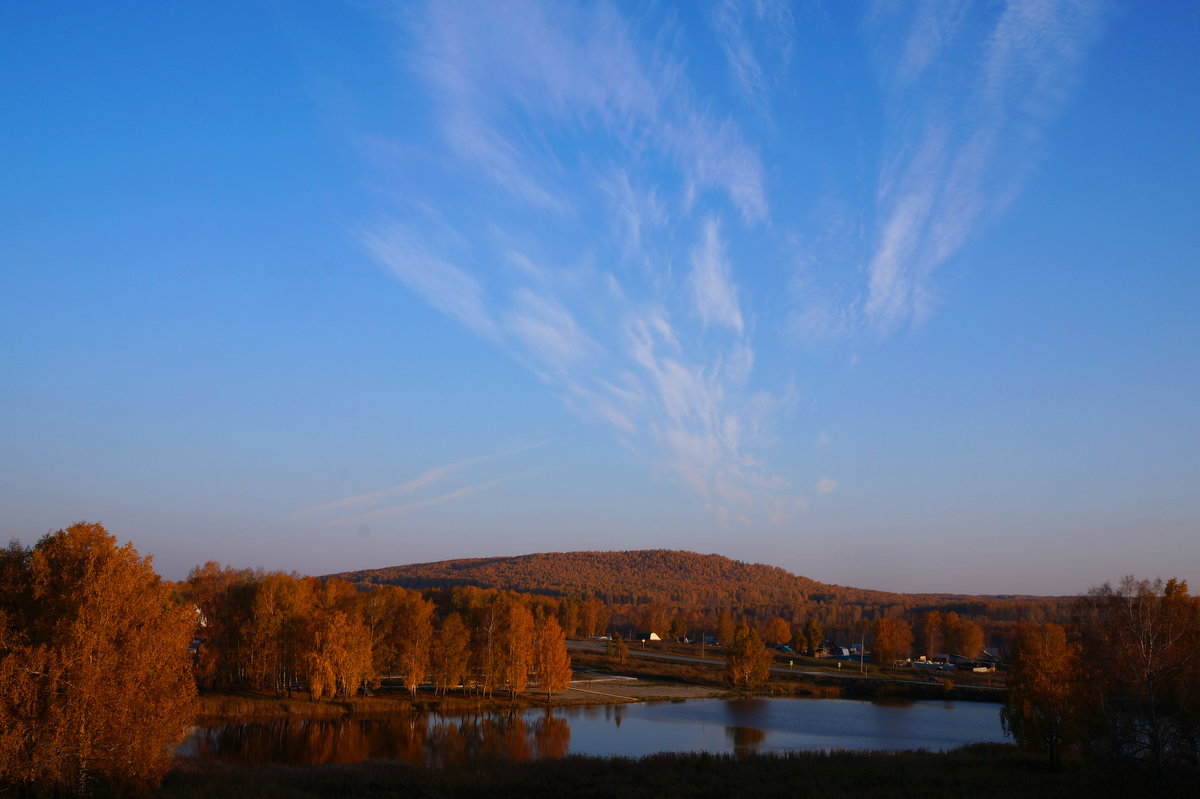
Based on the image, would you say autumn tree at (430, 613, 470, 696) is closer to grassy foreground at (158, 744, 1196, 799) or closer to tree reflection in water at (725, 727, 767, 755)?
tree reflection in water at (725, 727, 767, 755)

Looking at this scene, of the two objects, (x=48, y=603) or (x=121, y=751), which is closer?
(x=121, y=751)

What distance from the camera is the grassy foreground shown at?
27.0 metres

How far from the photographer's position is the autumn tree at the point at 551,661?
64.7 metres

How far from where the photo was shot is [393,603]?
66188 millimetres

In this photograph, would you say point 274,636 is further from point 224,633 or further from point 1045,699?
point 1045,699

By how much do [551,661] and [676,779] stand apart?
36322mm

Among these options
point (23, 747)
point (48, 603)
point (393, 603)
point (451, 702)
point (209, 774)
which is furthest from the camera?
point (393, 603)

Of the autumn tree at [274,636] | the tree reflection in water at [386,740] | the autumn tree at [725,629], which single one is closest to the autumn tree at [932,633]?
the autumn tree at [725,629]

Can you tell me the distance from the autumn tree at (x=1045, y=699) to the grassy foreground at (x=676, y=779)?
1.23 m

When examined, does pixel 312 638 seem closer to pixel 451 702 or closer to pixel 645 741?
pixel 451 702

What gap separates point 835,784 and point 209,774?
23676 millimetres

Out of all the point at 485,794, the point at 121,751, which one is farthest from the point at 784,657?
the point at 121,751

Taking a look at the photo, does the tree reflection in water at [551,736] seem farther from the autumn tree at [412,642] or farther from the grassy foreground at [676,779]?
the autumn tree at [412,642]

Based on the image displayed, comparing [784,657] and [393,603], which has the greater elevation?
[393,603]
